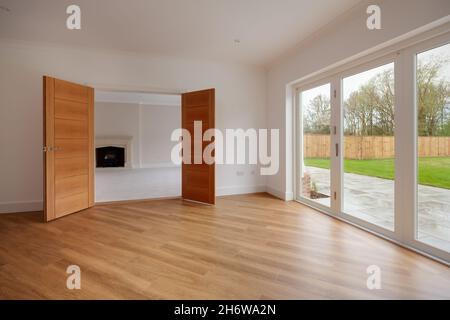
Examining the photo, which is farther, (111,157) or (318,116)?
(111,157)

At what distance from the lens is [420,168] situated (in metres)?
2.36

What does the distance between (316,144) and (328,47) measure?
1.44 meters

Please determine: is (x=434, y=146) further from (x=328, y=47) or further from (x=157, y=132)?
(x=157, y=132)

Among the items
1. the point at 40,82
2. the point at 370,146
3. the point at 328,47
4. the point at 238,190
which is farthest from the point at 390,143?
the point at 40,82

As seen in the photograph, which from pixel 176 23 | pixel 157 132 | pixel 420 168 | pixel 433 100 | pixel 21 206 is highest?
pixel 176 23

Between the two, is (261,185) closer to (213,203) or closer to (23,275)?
(213,203)

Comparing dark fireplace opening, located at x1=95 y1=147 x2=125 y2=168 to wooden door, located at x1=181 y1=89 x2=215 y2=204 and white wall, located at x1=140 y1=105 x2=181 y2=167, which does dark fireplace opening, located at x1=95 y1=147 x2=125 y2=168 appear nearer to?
white wall, located at x1=140 y1=105 x2=181 y2=167

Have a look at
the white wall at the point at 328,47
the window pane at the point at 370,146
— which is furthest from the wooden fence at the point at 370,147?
the white wall at the point at 328,47

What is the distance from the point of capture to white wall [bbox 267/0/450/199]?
2.18 meters

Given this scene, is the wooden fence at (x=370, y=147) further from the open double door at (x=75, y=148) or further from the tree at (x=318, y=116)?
the open double door at (x=75, y=148)

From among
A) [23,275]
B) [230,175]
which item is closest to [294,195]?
[230,175]

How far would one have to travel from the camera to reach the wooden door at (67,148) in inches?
126

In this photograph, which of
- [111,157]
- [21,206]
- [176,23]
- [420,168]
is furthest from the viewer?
[111,157]

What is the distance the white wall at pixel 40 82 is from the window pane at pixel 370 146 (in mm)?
2327
